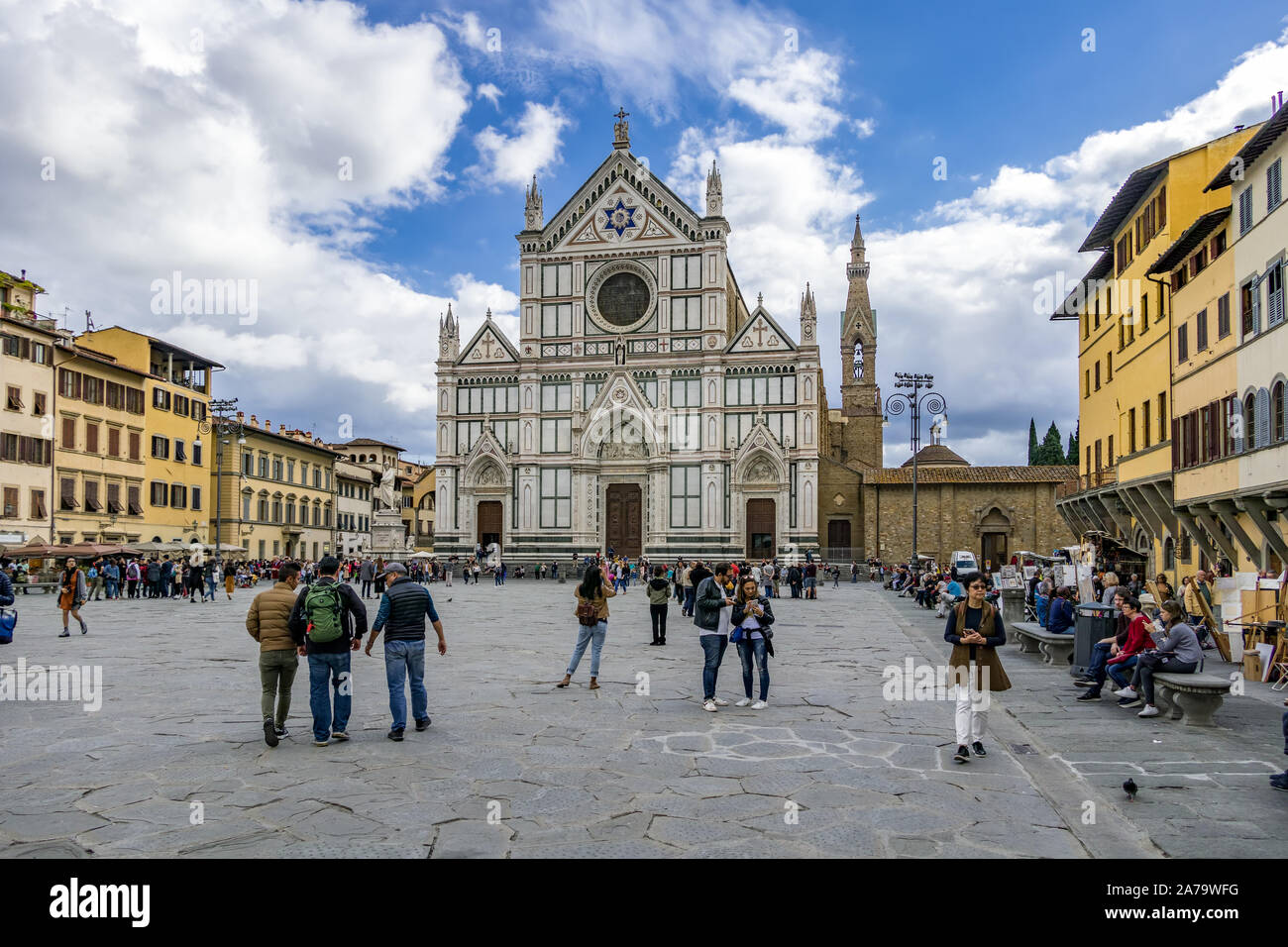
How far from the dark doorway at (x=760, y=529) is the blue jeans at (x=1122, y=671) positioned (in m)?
38.9

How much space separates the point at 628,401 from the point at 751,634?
41.7m

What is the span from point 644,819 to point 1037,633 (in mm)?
10824

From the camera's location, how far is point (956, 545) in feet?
155

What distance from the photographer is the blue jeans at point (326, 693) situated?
8.31m

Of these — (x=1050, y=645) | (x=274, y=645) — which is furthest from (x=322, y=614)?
(x=1050, y=645)

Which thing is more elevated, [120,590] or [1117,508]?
[1117,508]

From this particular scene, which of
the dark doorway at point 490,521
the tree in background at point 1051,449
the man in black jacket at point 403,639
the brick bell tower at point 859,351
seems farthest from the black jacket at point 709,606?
the tree in background at point 1051,449

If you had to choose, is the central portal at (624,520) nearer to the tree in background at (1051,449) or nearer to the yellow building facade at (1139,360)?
the yellow building facade at (1139,360)

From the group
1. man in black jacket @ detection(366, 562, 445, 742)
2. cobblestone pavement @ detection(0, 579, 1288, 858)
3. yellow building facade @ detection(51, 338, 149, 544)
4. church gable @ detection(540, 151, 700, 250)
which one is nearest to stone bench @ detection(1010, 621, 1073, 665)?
cobblestone pavement @ detection(0, 579, 1288, 858)
